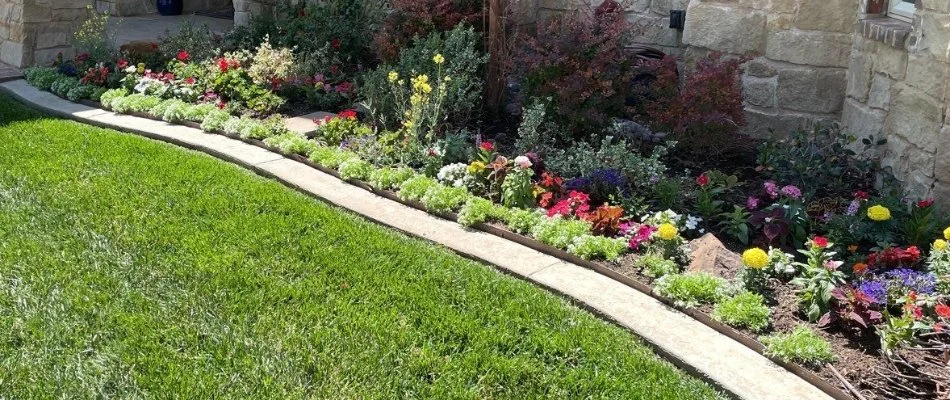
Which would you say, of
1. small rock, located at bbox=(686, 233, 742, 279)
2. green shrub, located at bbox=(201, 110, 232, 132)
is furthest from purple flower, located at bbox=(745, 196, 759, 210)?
green shrub, located at bbox=(201, 110, 232, 132)

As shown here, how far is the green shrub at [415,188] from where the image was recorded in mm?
4770

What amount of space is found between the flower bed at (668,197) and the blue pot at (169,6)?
18.0 feet

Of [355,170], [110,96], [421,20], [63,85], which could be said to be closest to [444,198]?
[355,170]

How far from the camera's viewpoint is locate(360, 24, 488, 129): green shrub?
5.88 meters

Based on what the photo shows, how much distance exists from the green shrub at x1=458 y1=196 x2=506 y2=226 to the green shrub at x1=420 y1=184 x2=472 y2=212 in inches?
3.2

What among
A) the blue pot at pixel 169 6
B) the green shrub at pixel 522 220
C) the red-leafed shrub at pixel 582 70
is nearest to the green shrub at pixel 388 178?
the green shrub at pixel 522 220

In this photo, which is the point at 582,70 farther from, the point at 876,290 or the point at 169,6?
the point at 169,6

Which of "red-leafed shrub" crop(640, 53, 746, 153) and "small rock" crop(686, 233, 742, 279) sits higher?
"red-leafed shrub" crop(640, 53, 746, 153)

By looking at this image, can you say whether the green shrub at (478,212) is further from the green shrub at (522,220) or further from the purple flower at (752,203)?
the purple flower at (752,203)

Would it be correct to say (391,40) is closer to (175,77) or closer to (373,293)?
(175,77)

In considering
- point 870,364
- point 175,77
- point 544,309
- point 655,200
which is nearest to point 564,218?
point 655,200

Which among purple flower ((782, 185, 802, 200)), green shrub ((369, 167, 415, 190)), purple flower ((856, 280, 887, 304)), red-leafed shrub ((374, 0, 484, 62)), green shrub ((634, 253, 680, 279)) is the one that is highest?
red-leafed shrub ((374, 0, 484, 62))

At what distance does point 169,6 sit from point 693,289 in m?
10.3

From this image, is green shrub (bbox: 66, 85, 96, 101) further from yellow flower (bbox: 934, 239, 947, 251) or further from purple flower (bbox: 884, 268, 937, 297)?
yellow flower (bbox: 934, 239, 947, 251)
